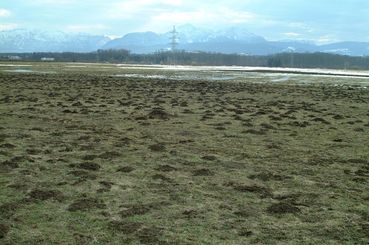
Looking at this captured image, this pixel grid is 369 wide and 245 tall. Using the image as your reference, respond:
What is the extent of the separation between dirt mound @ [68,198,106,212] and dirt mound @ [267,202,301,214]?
3196mm

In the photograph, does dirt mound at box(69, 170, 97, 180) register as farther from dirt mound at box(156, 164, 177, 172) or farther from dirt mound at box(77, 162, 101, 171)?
dirt mound at box(156, 164, 177, 172)

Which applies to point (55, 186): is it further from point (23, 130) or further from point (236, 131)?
point (236, 131)

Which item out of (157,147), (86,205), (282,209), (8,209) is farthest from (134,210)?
(157,147)

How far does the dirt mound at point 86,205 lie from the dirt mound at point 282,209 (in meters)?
3.20

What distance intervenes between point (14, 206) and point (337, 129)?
14.6 metres

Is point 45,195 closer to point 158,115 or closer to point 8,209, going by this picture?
point 8,209

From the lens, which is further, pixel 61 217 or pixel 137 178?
pixel 137 178

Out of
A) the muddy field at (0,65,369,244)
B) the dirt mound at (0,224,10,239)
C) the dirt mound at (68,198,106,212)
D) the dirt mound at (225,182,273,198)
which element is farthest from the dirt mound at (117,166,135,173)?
the dirt mound at (0,224,10,239)

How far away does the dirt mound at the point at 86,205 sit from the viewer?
8.33 meters

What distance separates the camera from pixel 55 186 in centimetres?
972

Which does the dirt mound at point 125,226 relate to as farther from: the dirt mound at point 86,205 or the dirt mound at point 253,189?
the dirt mound at point 253,189

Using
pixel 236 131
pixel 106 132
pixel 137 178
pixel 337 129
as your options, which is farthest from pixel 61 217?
pixel 337 129

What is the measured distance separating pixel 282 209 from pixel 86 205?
12.2 ft

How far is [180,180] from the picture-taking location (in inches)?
415
